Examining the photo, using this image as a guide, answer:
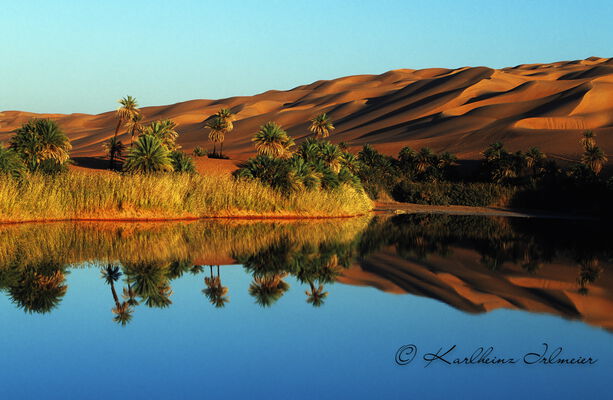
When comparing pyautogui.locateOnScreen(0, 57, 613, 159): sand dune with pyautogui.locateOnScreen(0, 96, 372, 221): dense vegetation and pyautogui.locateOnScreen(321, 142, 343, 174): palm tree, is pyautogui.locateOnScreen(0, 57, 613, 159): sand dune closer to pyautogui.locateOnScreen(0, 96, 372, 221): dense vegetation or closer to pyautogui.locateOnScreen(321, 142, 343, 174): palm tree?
pyautogui.locateOnScreen(321, 142, 343, 174): palm tree

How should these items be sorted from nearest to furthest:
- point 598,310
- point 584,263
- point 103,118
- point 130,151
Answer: point 598,310 < point 584,263 < point 130,151 < point 103,118

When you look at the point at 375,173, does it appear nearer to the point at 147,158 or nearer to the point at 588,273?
the point at 147,158

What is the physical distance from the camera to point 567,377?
7.92 m

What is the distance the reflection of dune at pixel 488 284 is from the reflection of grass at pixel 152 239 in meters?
3.80

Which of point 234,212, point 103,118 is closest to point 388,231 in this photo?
point 234,212

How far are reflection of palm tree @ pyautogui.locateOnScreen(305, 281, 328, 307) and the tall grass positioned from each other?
45.4 feet

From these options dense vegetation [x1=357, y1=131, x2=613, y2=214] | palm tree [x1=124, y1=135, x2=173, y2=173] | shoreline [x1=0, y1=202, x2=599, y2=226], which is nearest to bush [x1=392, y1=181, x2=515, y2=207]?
dense vegetation [x1=357, y1=131, x2=613, y2=214]

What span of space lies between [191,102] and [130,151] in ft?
441

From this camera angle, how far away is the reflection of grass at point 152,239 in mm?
16219

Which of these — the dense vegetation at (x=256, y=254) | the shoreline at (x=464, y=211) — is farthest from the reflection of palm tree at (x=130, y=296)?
the shoreline at (x=464, y=211)

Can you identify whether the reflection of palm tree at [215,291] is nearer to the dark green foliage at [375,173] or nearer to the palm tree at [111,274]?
the palm tree at [111,274]

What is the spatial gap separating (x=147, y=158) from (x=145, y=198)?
6.17 metres

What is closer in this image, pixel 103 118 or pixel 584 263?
pixel 584 263

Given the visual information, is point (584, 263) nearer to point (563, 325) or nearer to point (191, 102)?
point (563, 325)
